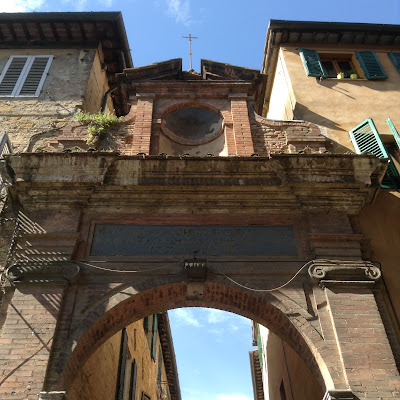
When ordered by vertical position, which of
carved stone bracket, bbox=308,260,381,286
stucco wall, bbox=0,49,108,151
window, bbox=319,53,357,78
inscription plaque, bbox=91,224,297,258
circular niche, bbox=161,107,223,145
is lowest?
carved stone bracket, bbox=308,260,381,286

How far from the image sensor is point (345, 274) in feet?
22.2

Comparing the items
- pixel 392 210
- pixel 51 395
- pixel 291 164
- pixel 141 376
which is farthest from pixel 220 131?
pixel 141 376

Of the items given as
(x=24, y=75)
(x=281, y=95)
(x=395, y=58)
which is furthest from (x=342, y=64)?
(x=24, y=75)

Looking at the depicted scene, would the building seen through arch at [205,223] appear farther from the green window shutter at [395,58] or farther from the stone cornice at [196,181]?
the green window shutter at [395,58]

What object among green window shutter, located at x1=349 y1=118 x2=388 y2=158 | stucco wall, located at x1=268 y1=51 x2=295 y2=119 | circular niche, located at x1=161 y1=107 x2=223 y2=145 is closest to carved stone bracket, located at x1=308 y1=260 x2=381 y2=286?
green window shutter, located at x1=349 y1=118 x2=388 y2=158

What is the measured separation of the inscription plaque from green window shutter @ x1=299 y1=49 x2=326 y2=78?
6061 millimetres

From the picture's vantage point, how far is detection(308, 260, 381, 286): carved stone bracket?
6700mm

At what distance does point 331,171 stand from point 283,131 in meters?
2.13

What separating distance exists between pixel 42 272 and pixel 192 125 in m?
5.50

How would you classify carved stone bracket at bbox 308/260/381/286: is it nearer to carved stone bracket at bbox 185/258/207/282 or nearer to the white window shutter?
carved stone bracket at bbox 185/258/207/282

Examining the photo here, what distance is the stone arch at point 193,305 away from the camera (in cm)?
620

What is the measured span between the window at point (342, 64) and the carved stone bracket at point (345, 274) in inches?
263

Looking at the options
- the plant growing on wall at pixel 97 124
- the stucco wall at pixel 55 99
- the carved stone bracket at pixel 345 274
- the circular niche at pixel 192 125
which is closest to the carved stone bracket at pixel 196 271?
the carved stone bracket at pixel 345 274

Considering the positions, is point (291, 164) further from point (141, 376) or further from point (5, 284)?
point (141, 376)
